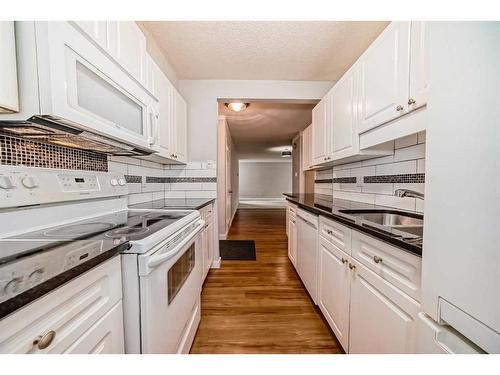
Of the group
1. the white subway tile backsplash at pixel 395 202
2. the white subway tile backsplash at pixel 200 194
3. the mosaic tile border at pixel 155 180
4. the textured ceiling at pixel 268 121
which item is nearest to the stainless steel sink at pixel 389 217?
the white subway tile backsplash at pixel 395 202

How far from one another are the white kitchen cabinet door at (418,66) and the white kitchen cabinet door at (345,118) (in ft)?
1.80

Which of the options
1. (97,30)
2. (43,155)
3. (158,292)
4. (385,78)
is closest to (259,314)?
(158,292)

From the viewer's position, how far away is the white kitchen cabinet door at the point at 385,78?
1.14 metres

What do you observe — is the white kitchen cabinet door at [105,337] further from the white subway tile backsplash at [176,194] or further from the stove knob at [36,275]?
the white subway tile backsplash at [176,194]

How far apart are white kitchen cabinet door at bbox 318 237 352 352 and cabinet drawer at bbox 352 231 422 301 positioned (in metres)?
0.16

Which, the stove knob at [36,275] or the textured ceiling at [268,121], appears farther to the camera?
the textured ceiling at [268,121]

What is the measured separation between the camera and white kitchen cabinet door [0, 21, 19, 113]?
0.64 m

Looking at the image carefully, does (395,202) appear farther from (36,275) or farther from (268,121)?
(268,121)

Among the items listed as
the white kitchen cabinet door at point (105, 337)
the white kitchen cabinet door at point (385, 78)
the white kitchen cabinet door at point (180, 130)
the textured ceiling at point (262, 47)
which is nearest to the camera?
the white kitchen cabinet door at point (105, 337)

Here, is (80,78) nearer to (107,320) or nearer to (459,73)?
(107,320)

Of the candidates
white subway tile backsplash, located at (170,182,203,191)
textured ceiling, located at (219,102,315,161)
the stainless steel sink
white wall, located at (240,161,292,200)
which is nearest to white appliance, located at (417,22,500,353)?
the stainless steel sink

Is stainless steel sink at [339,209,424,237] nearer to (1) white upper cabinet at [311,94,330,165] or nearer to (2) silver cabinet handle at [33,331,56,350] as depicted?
(1) white upper cabinet at [311,94,330,165]

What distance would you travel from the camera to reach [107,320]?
0.67 m
